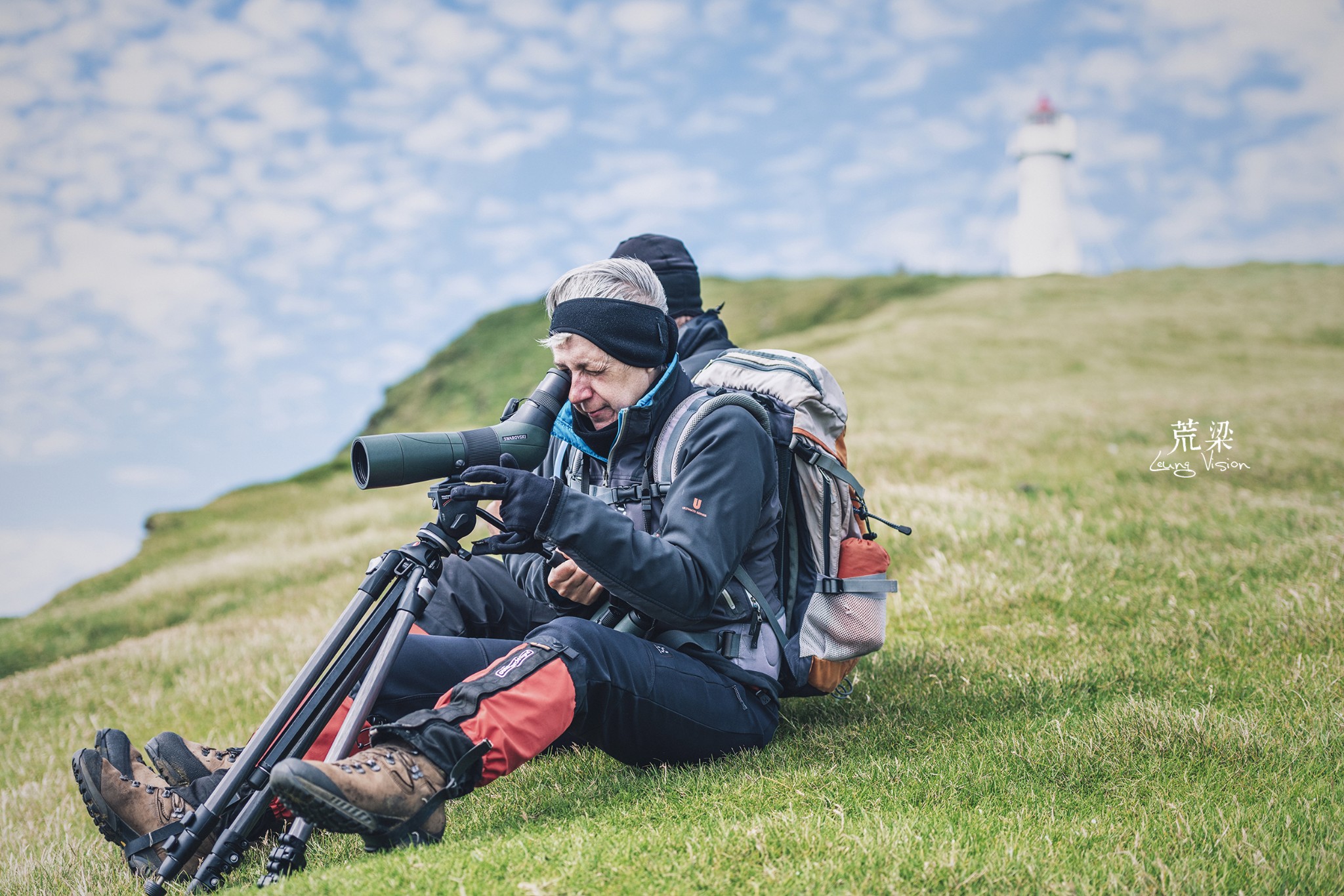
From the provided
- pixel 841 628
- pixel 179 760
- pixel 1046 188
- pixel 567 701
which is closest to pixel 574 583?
pixel 567 701

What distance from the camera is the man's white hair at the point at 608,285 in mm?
4199

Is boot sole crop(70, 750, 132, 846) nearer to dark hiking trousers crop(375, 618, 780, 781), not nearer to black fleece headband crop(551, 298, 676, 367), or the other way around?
dark hiking trousers crop(375, 618, 780, 781)

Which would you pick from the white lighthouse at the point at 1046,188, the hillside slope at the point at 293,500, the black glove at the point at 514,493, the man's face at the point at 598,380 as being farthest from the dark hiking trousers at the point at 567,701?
the white lighthouse at the point at 1046,188

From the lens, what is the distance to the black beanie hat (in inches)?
268

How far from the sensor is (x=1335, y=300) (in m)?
43.0

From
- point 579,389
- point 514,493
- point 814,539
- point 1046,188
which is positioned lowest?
point 814,539

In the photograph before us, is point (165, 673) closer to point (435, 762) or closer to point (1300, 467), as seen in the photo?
point (435, 762)

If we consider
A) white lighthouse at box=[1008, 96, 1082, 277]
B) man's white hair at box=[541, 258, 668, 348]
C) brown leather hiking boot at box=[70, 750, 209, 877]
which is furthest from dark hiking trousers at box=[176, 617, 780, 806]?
white lighthouse at box=[1008, 96, 1082, 277]

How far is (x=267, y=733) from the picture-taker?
361cm

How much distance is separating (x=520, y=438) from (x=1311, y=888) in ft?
10.4

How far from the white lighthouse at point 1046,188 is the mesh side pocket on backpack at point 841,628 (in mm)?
94389

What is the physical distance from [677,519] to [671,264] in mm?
3377

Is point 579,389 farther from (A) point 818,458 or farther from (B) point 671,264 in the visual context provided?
(B) point 671,264

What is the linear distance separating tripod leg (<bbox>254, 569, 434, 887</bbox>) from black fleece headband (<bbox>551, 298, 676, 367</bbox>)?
49.4 inches
